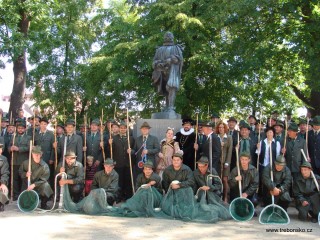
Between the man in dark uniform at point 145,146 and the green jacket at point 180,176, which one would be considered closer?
the green jacket at point 180,176

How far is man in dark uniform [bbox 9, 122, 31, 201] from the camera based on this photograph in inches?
366

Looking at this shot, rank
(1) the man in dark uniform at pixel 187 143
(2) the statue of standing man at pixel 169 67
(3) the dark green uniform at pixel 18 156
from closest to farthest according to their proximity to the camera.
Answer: (1) the man in dark uniform at pixel 187 143 → (3) the dark green uniform at pixel 18 156 → (2) the statue of standing man at pixel 169 67

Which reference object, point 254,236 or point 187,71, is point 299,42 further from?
point 254,236

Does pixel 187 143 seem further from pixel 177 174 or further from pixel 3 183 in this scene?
pixel 3 183

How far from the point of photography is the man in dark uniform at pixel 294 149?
881cm

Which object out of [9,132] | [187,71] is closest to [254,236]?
[9,132]

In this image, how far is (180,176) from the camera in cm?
788

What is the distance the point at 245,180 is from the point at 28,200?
4090 millimetres

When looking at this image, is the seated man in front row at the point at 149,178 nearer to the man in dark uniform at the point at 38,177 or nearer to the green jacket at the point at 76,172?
the green jacket at the point at 76,172

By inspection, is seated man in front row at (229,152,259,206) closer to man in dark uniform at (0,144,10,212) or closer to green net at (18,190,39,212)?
green net at (18,190,39,212)

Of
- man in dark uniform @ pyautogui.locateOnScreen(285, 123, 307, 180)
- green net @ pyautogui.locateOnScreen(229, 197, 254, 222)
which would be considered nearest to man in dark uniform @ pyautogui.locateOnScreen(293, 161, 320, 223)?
man in dark uniform @ pyautogui.locateOnScreen(285, 123, 307, 180)

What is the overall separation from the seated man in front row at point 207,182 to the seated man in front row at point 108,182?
5.21ft

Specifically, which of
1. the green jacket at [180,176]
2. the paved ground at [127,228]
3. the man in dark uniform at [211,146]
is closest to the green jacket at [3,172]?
the paved ground at [127,228]

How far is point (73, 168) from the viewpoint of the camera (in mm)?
8367
